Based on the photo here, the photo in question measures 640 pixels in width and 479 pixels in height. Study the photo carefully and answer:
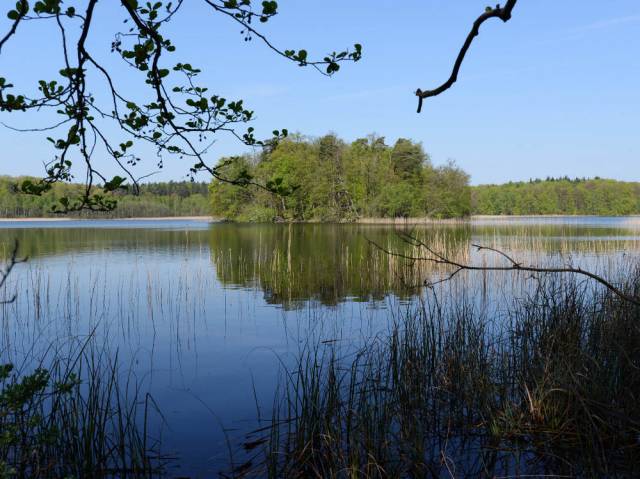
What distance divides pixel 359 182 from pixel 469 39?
63.5 meters

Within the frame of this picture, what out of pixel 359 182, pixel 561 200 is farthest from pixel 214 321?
pixel 561 200

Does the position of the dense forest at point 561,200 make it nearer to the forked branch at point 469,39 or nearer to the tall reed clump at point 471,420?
the tall reed clump at point 471,420

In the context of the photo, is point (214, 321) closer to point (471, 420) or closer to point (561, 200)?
point (471, 420)

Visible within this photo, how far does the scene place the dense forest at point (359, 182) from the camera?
60.6 m

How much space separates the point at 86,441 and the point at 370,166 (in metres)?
61.7

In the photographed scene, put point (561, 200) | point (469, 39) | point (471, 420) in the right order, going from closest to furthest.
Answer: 1. point (469, 39)
2. point (471, 420)
3. point (561, 200)

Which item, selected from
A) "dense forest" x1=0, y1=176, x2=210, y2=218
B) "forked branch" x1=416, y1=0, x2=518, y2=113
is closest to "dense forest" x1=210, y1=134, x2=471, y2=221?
"dense forest" x1=0, y1=176, x2=210, y2=218

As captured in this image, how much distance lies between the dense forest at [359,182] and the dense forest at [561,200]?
54808mm

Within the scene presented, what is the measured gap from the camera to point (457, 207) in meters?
64.0

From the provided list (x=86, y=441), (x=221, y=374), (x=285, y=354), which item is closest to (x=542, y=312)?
(x=285, y=354)

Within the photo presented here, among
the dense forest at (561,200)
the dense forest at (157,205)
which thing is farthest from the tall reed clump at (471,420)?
the dense forest at (561,200)

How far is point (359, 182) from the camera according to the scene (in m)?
64.8

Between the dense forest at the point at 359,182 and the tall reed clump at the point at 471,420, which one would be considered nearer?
the tall reed clump at the point at 471,420

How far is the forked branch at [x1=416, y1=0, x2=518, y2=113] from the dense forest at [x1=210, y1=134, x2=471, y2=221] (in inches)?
2237
